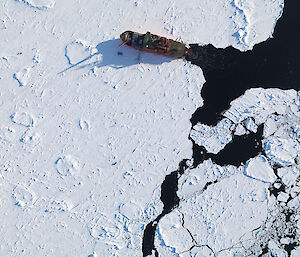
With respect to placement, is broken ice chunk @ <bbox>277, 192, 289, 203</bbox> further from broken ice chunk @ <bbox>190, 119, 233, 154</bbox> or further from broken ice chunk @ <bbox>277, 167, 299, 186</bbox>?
broken ice chunk @ <bbox>190, 119, 233, 154</bbox>

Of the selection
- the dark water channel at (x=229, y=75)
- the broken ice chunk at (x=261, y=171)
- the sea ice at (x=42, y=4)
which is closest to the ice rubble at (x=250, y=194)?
the broken ice chunk at (x=261, y=171)

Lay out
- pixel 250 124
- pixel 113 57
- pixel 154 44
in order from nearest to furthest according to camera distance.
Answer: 1. pixel 154 44
2. pixel 250 124
3. pixel 113 57

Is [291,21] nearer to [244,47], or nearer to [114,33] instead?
[244,47]

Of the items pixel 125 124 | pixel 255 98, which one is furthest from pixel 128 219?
pixel 255 98

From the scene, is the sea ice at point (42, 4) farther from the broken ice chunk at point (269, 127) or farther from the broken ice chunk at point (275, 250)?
the broken ice chunk at point (275, 250)

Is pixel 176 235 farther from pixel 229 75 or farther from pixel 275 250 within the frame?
pixel 229 75

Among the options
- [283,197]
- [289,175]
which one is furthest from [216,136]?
[283,197]

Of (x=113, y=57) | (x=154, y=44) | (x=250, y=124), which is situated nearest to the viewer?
(x=154, y=44)

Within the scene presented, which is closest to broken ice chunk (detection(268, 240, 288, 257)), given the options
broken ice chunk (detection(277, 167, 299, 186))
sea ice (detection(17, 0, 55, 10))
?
broken ice chunk (detection(277, 167, 299, 186))
